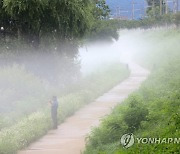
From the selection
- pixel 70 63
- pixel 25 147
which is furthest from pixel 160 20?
pixel 25 147

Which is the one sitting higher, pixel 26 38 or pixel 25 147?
pixel 26 38

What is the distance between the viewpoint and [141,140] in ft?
45.1

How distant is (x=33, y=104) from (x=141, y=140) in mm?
12230

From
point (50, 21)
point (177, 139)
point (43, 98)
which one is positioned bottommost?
point (43, 98)

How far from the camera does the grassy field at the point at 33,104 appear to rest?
57.7 ft

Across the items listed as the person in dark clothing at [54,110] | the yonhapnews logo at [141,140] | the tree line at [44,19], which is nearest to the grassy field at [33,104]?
the person in dark clothing at [54,110]

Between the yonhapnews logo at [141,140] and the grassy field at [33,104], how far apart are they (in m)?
3.76

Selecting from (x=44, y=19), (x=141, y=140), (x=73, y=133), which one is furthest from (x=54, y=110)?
(x=44, y=19)

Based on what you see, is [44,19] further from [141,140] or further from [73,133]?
[141,140]

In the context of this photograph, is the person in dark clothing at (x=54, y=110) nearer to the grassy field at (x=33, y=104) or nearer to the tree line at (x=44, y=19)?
the grassy field at (x=33, y=104)

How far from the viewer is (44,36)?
1231 inches

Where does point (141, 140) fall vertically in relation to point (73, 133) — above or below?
above

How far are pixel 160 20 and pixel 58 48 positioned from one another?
56185mm

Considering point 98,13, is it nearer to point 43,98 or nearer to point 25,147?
point 43,98
